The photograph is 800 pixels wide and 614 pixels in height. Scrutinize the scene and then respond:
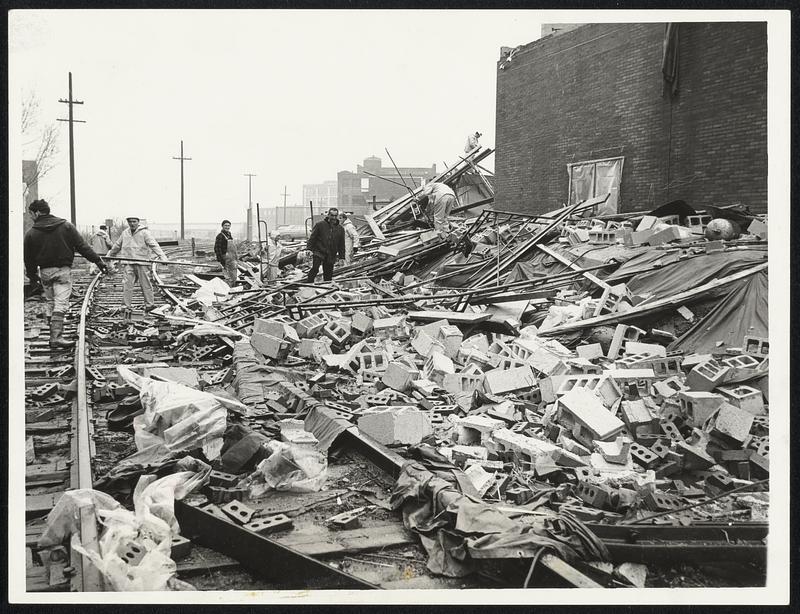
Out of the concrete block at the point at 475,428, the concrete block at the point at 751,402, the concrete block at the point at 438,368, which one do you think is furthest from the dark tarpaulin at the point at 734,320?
the concrete block at the point at 475,428

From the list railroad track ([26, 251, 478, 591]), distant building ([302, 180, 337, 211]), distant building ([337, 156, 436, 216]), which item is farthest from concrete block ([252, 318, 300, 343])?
distant building ([302, 180, 337, 211])

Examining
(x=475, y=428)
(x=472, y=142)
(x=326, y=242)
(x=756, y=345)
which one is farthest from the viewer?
(x=472, y=142)

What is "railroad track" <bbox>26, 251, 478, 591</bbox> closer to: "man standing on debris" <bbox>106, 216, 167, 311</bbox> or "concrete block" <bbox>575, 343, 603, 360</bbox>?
"concrete block" <bbox>575, 343, 603, 360</bbox>

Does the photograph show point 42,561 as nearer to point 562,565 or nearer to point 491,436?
point 562,565

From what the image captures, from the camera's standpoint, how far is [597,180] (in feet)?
Result: 52.3

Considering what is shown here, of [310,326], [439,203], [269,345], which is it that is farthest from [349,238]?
[269,345]

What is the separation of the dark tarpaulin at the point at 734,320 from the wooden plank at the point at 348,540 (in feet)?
15.9

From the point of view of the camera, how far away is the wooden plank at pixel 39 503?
4.46 metres

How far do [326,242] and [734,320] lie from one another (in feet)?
26.0

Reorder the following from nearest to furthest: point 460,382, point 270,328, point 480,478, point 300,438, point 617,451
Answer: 1. point 480,478
2. point 300,438
3. point 617,451
4. point 460,382
5. point 270,328

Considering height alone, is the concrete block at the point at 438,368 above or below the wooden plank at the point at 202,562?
above

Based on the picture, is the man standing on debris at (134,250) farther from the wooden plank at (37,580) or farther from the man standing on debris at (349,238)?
the wooden plank at (37,580)

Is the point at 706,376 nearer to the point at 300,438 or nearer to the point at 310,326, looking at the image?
the point at 300,438
